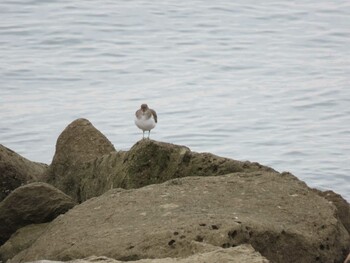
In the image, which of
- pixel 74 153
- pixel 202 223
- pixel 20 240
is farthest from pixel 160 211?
pixel 74 153

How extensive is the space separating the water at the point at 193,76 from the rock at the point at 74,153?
474 cm

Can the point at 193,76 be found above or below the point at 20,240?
below

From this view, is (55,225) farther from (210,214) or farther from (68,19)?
(68,19)

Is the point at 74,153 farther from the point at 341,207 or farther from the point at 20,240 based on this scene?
the point at 341,207

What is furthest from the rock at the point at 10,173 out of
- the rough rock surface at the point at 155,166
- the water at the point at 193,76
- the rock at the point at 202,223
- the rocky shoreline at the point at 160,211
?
the water at the point at 193,76

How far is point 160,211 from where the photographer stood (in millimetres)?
8500

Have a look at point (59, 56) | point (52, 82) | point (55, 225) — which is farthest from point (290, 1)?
point (55, 225)

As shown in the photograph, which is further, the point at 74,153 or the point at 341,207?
the point at 74,153

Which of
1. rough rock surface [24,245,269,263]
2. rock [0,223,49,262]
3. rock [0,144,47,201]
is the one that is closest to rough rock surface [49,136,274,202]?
rock [0,223,49,262]

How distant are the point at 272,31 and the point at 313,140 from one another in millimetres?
7488

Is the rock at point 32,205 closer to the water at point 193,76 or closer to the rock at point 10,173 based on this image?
the rock at point 10,173

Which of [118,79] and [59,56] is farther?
[59,56]

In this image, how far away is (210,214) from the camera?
824 centimetres

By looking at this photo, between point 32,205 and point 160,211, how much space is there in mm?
1598
